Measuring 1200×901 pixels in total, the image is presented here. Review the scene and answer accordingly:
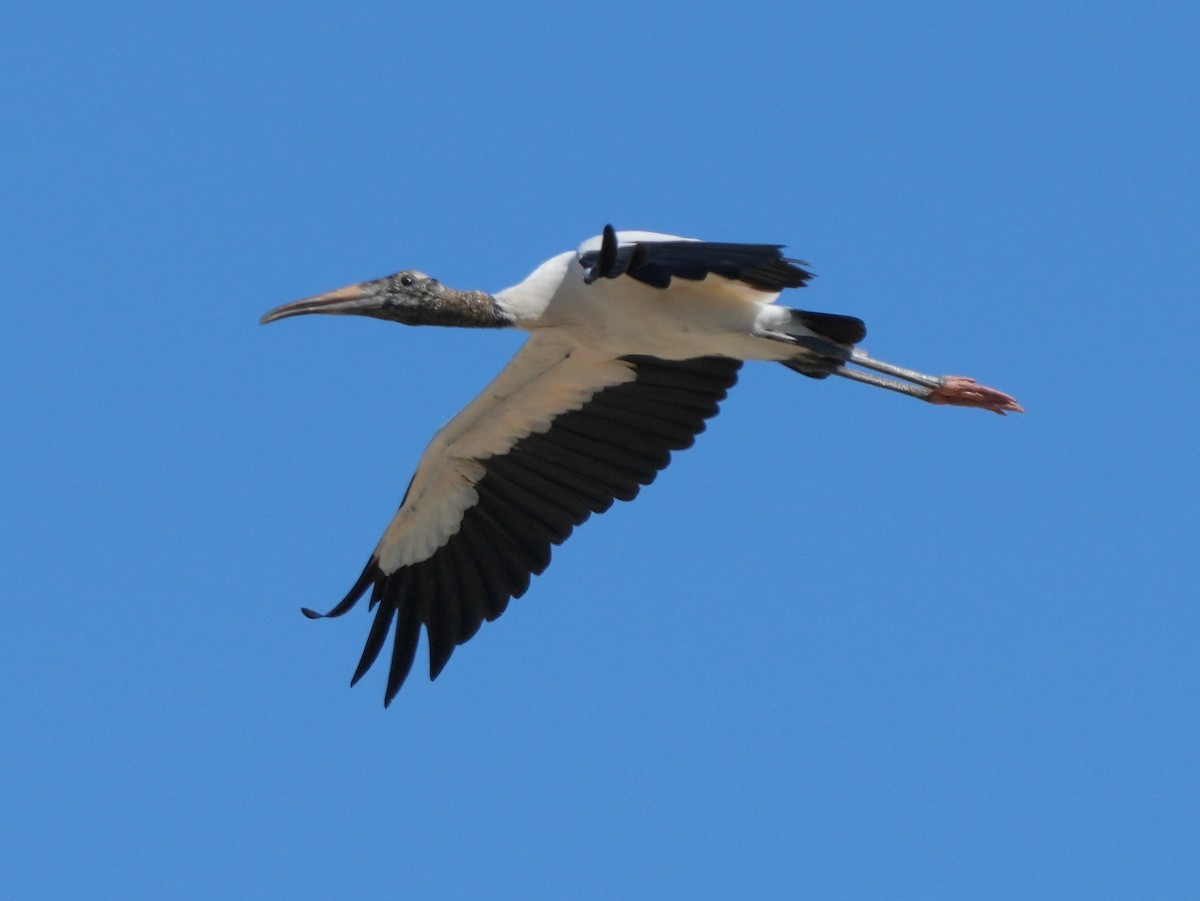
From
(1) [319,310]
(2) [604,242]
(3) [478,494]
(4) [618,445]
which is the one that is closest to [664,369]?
(4) [618,445]

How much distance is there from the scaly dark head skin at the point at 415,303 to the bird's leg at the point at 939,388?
5.63ft

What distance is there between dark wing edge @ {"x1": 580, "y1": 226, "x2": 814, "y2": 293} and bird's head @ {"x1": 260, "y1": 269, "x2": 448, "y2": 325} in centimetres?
103

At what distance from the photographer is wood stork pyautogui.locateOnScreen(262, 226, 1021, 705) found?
916cm

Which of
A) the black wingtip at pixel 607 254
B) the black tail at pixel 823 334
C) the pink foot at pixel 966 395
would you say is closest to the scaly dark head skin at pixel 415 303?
the black tail at pixel 823 334

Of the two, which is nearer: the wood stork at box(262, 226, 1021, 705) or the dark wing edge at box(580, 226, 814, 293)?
the dark wing edge at box(580, 226, 814, 293)

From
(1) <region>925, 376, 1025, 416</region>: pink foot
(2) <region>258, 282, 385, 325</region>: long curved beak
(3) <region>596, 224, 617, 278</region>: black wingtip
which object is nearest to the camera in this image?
(3) <region>596, 224, 617, 278</region>: black wingtip

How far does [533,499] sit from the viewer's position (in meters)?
10.2

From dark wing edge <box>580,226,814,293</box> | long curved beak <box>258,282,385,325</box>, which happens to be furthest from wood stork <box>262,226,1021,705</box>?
dark wing edge <box>580,226,814,293</box>

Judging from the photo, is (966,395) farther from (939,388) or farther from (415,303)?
(415,303)

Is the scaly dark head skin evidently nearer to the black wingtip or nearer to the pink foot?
the black wingtip

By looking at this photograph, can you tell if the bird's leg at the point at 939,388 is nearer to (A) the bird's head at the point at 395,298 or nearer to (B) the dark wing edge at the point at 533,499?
(B) the dark wing edge at the point at 533,499

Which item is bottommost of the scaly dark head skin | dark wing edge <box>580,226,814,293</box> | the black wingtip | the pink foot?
the black wingtip

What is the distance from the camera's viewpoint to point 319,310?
9023 millimetres

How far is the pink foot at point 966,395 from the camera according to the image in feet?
32.4
